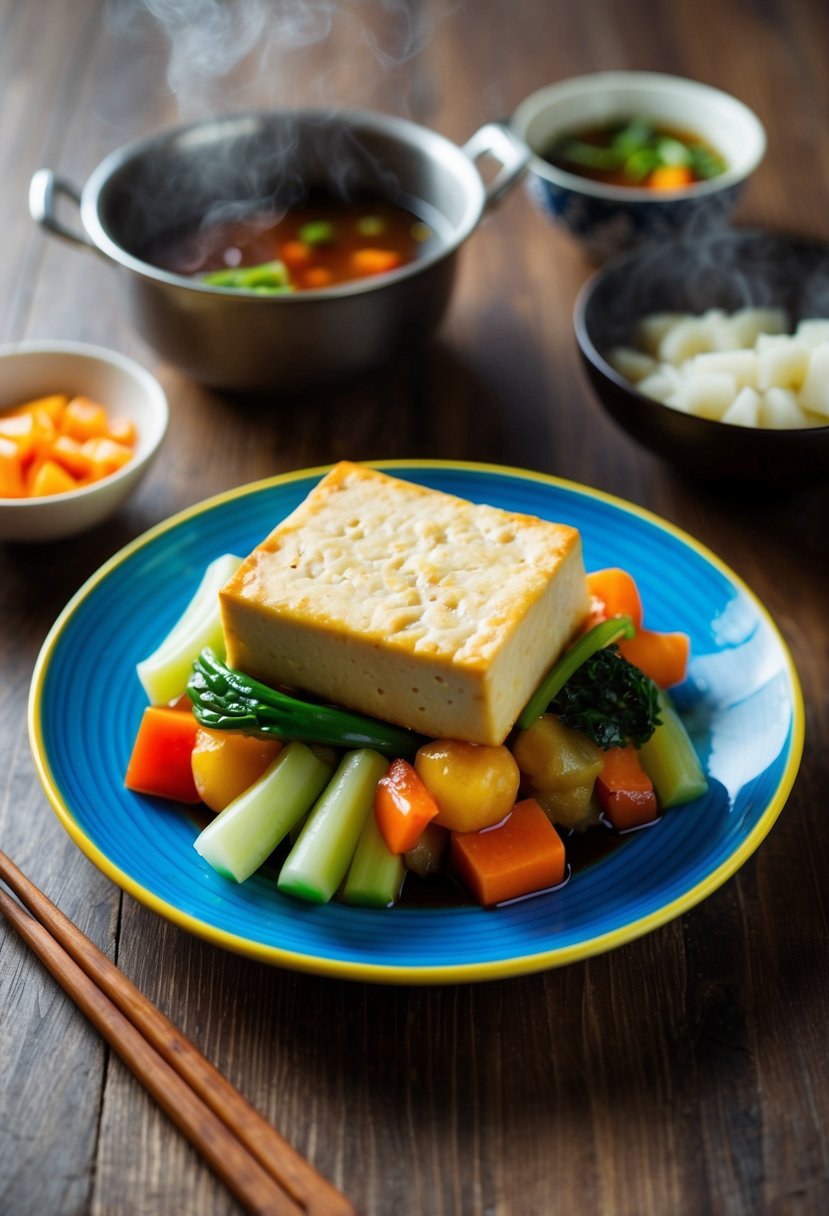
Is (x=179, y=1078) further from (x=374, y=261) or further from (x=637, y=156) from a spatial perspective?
(x=637, y=156)

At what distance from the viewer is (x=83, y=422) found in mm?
2543

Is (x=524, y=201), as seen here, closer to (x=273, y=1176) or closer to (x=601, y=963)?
(x=601, y=963)

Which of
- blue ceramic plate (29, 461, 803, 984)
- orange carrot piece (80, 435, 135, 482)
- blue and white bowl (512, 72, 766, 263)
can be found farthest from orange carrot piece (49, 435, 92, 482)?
blue and white bowl (512, 72, 766, 263)

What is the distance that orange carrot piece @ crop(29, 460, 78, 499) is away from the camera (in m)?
2.39

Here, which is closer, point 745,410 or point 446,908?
point 446,908

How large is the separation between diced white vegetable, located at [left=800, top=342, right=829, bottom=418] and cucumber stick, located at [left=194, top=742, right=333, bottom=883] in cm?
130

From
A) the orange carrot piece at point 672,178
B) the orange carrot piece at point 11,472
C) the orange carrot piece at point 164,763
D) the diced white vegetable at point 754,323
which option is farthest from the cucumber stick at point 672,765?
the orange carrot piece at point 672,178

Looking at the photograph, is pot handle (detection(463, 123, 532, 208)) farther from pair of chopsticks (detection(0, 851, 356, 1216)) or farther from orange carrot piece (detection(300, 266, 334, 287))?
pair of chopsticks (detection(0, 851, 356, 1216))

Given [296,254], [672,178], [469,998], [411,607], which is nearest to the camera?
[469,998]

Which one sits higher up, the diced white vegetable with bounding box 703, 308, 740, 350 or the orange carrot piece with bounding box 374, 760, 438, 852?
the orange carrot piece with bounding box 374, 760, 438, 852

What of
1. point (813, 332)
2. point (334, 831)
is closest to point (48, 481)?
point (334, 831)

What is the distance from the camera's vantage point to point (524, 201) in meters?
3.65

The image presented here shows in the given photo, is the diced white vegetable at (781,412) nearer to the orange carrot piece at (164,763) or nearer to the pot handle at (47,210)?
the orange carrot piece at (164,763)

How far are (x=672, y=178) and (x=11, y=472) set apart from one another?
1994 millimetres
